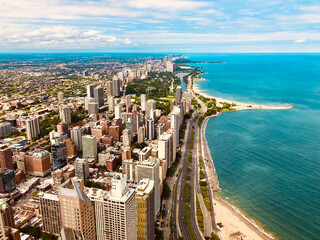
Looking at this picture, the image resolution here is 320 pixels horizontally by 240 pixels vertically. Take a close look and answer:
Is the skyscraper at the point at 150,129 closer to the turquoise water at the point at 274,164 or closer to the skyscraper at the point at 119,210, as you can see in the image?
the turquoise water at the point at 274,164

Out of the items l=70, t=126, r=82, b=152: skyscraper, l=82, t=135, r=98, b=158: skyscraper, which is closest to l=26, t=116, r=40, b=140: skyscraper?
l=70, t=126, r=82, b=152: skyscraper

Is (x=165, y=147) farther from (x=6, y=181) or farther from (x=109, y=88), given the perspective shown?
(x=109, y=88)

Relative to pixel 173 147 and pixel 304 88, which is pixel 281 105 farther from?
pixel 173 147

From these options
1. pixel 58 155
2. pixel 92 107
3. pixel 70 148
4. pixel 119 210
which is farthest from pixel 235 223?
pixel 92 107

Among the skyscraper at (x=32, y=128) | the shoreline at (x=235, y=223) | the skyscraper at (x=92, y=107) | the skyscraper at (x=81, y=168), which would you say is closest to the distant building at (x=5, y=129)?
the skyscraper at (x=32, y=128)

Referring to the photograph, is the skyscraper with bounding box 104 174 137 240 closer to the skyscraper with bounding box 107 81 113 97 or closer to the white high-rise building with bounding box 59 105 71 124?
the white high-rise building with bounding box 59 105 71 124

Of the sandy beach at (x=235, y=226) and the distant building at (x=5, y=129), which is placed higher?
the distant building at (x=5, y=129)

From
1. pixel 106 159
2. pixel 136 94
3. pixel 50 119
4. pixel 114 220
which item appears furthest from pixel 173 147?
pixel 136 94

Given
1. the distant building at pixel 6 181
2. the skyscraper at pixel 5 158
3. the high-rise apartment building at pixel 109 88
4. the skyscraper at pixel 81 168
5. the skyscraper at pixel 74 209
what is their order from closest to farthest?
the skyscraper at pixel 74 209 < the distant building at pixel 6 181 < the skyscraper at pixel 81 168 < the skyscraper at pixel 5 158 < the high-rise apartment building at pixel 109 88

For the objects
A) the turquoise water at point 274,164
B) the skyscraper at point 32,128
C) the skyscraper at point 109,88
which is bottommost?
the turquoise water at point 274,164
